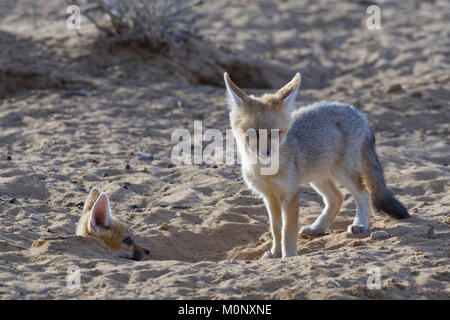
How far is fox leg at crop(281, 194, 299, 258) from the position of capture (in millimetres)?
5398

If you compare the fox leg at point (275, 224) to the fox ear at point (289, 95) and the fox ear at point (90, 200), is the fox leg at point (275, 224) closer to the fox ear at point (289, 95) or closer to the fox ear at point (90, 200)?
the fox ear at point (289, 95)

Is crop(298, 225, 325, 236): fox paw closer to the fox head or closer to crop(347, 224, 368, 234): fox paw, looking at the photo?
crop(347, 224, 368, 234): fox paw

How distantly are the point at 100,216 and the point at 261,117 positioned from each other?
156 cm

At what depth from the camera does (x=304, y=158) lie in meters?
5.71

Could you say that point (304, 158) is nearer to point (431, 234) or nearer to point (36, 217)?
point (431, 234)

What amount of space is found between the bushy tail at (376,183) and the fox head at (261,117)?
4.04ft

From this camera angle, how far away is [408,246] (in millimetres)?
5129

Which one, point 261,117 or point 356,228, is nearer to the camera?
point 261,117

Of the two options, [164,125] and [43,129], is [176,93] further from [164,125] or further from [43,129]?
[43,129]

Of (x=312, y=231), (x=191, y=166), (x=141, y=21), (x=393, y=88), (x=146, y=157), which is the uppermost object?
(x=141, y=21)

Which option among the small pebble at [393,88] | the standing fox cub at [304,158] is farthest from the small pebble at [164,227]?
the small pebble at [393,88]

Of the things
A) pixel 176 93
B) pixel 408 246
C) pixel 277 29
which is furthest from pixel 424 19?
pixel 408 246

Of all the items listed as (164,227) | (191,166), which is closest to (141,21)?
(191,166)

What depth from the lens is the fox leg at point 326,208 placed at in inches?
242
